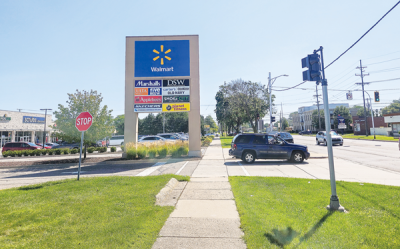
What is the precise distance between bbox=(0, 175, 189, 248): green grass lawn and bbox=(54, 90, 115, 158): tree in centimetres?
1005

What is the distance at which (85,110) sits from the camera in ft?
54.0

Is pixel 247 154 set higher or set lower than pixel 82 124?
lower

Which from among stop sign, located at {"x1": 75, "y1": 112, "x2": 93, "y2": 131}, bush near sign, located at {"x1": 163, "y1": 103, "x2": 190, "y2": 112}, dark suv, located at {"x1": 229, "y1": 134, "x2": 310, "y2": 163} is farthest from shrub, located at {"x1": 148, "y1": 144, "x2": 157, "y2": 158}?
stop sign, located at {"x1": 75, "y1": 112, "x2": 93, "y2": 131}

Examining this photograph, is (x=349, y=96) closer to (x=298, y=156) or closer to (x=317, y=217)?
(x=298, y=156)

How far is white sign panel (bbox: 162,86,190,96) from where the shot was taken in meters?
17.6

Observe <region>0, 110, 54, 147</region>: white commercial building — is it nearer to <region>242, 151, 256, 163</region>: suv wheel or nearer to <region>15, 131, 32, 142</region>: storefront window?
<region>15, 131, 32, 142</region>: storefront window

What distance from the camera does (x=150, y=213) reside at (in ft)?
15.2

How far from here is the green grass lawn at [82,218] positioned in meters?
3.47

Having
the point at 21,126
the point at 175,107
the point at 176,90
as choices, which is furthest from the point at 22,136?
the point at 176,90

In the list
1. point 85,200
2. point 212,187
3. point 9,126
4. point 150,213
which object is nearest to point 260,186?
point 212,187

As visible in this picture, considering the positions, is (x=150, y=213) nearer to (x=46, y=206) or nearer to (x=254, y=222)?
(x=254, y=222)

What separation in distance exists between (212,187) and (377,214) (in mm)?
4265

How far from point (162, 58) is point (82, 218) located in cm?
1527

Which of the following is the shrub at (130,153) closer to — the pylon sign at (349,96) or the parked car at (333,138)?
the parked car at (333,138)
